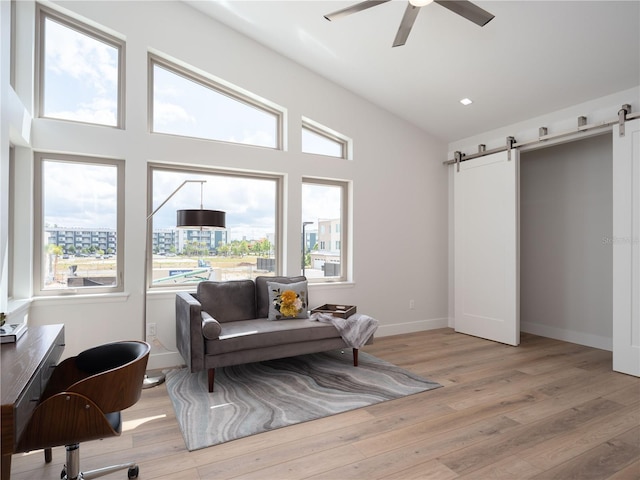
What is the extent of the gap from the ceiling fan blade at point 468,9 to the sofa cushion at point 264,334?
9.15ft

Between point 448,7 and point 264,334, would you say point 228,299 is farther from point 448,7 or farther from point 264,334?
point 448,7

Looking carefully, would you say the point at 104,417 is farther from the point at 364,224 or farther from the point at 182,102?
the point at 364,224

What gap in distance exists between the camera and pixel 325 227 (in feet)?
15.6

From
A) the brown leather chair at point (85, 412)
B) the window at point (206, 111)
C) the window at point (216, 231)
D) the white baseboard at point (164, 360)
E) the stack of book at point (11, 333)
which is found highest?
the window at point (206, 111)

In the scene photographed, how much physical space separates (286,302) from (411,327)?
2264 mm

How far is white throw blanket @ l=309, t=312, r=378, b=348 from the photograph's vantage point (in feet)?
11.8

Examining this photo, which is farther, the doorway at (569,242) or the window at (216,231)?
the doorway at (569,242)

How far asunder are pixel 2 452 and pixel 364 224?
13.3 feet

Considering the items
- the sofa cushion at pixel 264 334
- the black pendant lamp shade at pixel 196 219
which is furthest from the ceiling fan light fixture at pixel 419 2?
the sofa cushion at pixel 264 334

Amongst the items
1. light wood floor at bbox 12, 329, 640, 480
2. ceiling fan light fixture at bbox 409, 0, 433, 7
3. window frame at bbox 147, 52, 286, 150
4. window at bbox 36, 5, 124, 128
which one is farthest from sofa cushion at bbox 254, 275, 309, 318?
ceiling fan light fixture at bbox 409, 0, 433, 7

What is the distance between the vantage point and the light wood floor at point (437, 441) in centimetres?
201

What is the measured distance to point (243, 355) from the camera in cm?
316

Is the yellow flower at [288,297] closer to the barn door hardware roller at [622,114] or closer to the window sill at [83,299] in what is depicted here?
the window sill at [83,299]

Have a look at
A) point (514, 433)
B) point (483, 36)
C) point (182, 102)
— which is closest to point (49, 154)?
point (182, 102)
